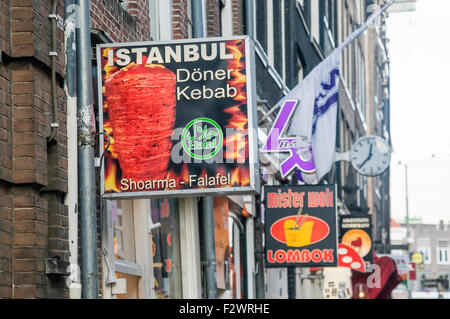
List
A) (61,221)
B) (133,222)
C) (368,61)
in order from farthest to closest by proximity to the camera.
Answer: (368,61), (133,222), (61,221)

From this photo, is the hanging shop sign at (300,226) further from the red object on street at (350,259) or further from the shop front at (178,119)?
the shop front at (178,119)

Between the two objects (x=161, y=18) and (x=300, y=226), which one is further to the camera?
(x=300, y=226)

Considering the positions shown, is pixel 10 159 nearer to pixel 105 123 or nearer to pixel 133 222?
pixel 105 123

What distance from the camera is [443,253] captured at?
116 meters

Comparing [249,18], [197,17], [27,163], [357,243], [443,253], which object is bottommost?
[27,163]

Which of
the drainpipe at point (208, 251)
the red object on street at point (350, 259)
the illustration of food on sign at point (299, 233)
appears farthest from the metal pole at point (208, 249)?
the red object on street at point (350, 259)

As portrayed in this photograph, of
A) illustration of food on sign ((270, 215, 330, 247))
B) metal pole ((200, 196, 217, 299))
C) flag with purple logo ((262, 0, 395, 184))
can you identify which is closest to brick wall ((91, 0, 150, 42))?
metal pole ((200, 196, 217, 299))

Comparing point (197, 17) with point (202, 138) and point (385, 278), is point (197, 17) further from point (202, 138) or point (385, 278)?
point (385, 278)

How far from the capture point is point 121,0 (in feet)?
38.2

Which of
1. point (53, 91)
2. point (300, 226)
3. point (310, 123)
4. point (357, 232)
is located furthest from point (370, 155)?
point (53, 91)

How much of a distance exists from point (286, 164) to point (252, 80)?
8.06 m

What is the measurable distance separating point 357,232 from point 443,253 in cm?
9064
